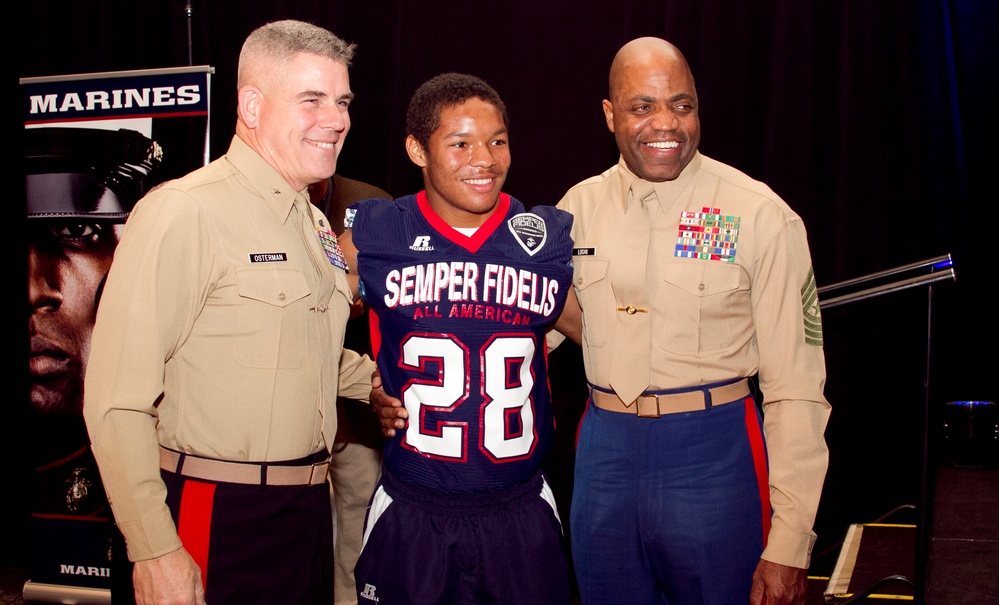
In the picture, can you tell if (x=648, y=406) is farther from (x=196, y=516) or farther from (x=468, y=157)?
(x=196, y=516)

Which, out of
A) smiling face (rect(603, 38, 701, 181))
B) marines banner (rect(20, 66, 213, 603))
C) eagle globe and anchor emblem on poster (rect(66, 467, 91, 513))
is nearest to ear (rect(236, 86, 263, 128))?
smiling face (rect(603, 38, 701, 181))

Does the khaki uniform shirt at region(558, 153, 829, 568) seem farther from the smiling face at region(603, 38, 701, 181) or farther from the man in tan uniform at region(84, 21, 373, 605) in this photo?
the man in tan uniform at region(84, 21, 373, 605)

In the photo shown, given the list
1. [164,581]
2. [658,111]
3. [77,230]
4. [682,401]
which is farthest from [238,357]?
[77,230]

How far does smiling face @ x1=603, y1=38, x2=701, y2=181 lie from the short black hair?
12.3 inches

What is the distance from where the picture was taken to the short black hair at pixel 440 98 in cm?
191

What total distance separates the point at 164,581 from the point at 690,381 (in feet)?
3.76

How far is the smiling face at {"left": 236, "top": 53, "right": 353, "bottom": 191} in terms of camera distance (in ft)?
5.75

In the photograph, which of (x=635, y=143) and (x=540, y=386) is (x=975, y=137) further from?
(x=540, y=386)

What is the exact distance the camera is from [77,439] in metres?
3.66

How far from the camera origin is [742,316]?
6.31ft

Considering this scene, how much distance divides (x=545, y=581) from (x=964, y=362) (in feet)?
7.74

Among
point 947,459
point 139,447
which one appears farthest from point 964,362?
point 139,447

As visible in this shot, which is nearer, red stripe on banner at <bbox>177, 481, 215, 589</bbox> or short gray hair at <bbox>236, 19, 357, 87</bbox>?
red stripe on banner at <bbox>177, 481, 215, 589</bbox>

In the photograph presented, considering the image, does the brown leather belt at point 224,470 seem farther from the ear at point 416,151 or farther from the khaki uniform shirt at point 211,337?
the ear at point 416,151
